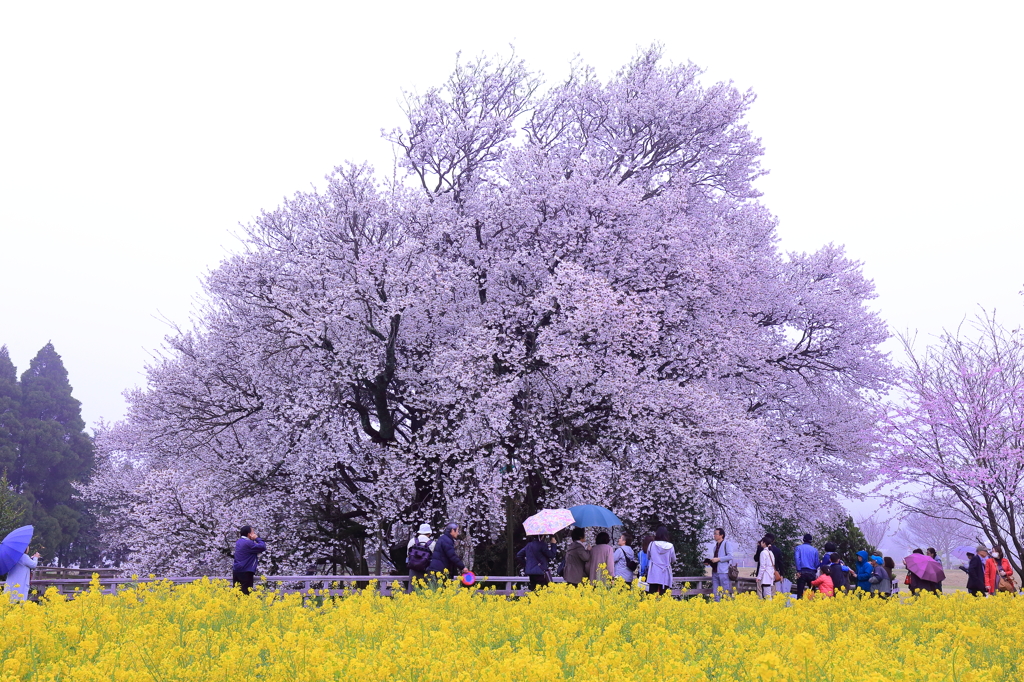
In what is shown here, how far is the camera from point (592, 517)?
16438 millimetres

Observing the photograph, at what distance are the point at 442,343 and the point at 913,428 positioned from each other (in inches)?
Answer: 493

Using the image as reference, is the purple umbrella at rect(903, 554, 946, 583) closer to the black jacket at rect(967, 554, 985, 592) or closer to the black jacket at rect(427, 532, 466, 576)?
the black jacket at rect(967, 554, 985, 592)

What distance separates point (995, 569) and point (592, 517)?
27.8 ft

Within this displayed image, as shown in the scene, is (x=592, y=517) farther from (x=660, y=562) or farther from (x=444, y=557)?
(x=444, y=557)

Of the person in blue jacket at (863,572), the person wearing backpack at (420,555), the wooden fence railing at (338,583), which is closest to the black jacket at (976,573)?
the person in blue jacket at (863,572)

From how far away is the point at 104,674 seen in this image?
530 cm

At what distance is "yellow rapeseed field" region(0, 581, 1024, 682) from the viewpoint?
18.0 ft

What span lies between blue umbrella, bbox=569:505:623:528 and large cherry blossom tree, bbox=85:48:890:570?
236 centimetres

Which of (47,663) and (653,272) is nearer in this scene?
(47,663)

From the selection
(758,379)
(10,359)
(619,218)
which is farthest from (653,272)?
(10,359)

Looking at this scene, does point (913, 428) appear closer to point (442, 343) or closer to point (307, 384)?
point (442, 343)

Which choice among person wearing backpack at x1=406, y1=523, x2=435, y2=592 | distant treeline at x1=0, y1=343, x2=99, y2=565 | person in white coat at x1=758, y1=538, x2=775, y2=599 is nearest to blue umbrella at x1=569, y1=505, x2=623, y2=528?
person in white coat at x1=758, y1=538, x2=775, y2=599

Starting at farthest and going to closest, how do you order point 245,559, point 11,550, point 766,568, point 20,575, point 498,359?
point 498,359 → point 766,568 → point 245,559 → point 20,575 → point 11,550

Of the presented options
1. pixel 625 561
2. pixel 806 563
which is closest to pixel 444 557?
pixel 625 561
